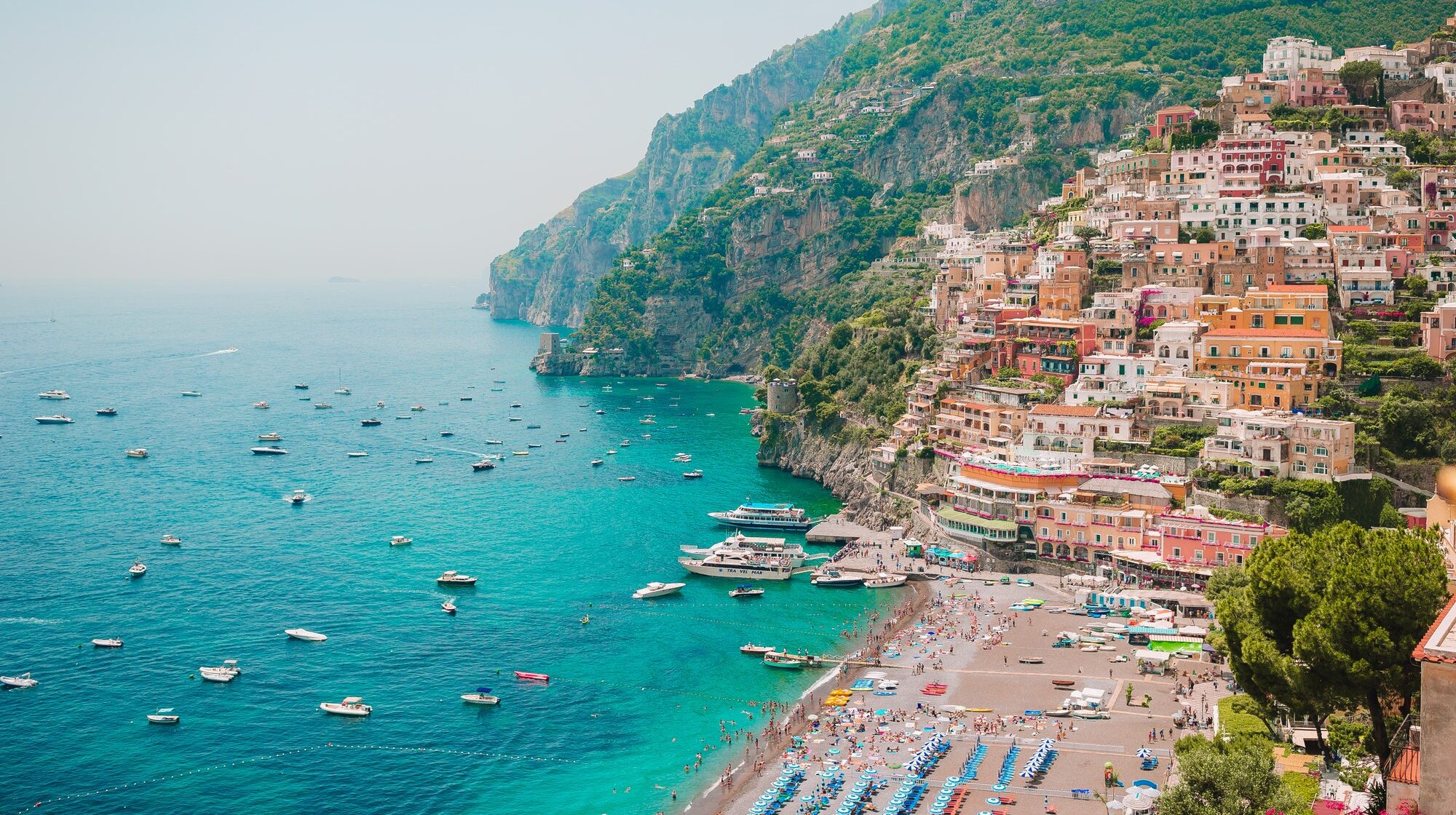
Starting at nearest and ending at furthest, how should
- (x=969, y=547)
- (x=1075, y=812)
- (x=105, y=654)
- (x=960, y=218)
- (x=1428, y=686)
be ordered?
(x=1428, y=686) → (x=1075, y=812) → (x=105, y=654) → (x=969, y=547) → (x=960, y=218)

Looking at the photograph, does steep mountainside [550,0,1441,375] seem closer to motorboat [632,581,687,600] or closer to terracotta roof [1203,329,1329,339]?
terracotta roof [1203,329,1329,339]

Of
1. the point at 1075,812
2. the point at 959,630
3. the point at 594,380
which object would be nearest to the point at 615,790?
the point at 1075,812

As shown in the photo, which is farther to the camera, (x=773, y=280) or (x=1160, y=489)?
(x=773, y=280)

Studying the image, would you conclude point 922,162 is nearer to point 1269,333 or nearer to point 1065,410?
point 1065,410

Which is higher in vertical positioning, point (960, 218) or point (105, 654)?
point (960, 218)

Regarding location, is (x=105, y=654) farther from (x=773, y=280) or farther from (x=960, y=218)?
(x=773, y=280)

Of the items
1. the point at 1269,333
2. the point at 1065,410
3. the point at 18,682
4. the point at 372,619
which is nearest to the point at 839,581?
the point at 1065,410
